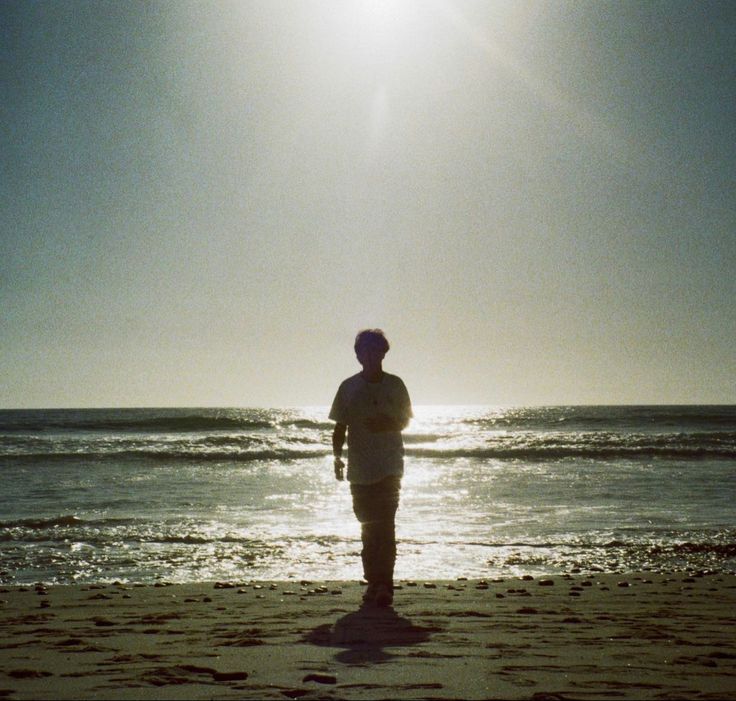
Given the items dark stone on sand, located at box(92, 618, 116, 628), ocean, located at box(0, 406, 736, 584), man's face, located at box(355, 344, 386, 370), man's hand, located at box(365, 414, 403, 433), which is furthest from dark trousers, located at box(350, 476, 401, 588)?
dark stone on sand, located at box(92, 618, 116, 628)

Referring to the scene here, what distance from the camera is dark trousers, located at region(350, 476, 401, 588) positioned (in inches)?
233

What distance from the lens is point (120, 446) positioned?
33.0 meters

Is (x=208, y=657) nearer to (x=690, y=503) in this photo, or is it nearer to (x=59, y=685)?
(x=59, y=685)

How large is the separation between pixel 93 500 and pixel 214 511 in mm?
2798

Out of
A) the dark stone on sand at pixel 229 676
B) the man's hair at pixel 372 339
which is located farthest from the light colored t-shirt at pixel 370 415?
the dark stone on sand at pixel 229 676

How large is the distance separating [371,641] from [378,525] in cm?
160

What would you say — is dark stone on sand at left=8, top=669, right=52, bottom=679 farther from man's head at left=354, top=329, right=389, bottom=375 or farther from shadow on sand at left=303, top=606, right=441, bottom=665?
man's head at left=354, top=329, right=389, bottom=375

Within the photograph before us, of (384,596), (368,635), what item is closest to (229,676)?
(368,635)

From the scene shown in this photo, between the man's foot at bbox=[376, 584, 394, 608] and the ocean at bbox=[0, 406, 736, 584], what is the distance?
170cm

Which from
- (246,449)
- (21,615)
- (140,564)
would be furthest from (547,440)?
(21,615)

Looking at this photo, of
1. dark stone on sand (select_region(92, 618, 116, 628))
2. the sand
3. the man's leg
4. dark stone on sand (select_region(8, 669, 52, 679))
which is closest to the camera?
the sand

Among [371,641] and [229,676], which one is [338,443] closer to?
[371,641]

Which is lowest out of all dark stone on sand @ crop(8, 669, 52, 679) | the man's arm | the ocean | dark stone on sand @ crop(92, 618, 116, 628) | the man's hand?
the ocean

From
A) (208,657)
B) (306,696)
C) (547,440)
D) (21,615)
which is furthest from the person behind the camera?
(547,440)
